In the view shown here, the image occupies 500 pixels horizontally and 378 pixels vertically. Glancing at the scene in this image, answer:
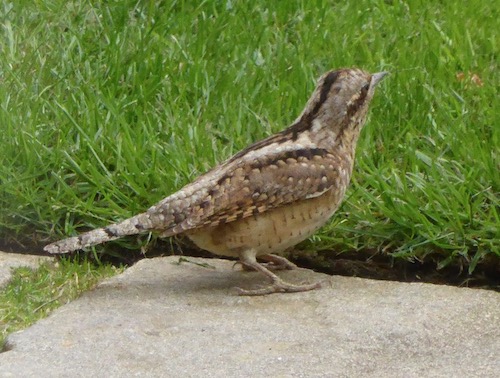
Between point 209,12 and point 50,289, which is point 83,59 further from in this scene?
point 50,289

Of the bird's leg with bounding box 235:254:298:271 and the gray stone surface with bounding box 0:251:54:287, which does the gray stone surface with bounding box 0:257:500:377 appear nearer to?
the bird's leg with bounding box 235:254:298:271

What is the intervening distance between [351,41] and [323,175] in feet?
7.42

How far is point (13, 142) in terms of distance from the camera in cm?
590

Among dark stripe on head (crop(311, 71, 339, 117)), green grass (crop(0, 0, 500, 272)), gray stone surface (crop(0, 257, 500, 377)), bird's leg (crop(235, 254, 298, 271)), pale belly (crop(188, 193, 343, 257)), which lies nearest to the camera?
gray stone surface (crop(0, 257, 500, 377))

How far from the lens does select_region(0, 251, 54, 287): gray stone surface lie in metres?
5.09

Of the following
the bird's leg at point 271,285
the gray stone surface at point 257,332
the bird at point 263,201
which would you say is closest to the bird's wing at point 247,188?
the bird at point 263,201

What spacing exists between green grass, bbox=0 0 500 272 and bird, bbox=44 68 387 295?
45 centimetres


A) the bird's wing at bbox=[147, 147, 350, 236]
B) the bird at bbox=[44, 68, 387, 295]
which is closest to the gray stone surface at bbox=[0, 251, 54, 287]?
the bird at bbox=[44, 68, 387, 295]

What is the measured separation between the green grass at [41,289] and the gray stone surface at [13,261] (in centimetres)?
3

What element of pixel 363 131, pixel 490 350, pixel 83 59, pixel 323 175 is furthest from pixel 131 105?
pixel 490 350

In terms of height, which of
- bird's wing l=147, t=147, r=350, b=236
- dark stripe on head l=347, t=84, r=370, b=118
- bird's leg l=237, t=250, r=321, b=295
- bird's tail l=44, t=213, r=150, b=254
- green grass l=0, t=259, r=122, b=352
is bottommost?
green grass l=0, t=259, r=122, b=352

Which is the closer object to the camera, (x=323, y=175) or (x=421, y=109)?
(x=323, y=175)

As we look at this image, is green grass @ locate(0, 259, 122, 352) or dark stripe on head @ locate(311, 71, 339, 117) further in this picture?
dark stripe on head @ locate(311, 71, 339, 117)

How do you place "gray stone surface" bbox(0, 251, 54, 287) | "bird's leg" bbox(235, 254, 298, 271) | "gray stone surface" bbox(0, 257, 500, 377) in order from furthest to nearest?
"bird's leg" bbox(235, 254, 298, 271) → "gray stone surface" bbox(0, 251, 54, 287) → "gray stone surface" bbox(0, 257, 500, 377)
